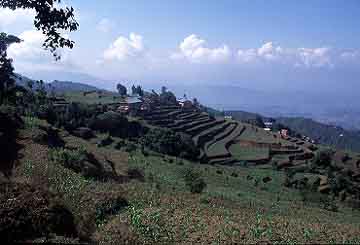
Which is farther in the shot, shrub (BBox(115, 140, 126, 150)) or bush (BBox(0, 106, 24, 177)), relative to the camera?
shrub (BBox(115, 140, 126, 150))

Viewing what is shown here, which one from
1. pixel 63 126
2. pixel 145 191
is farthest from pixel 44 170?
pixel 63 126

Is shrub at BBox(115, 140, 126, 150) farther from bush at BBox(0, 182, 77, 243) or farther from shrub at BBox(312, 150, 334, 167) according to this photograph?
bush at BBox(0, 182, 77, 243)

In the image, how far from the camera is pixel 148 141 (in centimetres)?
5403

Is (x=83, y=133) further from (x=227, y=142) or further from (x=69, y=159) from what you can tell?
(x=227, y=142)

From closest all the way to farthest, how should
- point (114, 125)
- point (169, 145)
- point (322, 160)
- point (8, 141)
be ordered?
point (8, 141)
point (169, 145)
point (114, 125)
point (322, 160)

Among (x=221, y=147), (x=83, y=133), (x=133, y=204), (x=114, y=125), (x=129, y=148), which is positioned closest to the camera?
(x=133, y=204)

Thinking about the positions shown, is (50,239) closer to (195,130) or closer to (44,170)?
(44,170)

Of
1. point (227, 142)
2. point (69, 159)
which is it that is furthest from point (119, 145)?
point (227, 142)

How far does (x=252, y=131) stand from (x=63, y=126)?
4858 cm

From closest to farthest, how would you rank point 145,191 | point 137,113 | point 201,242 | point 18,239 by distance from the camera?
point 18,239
point 201,242
point 145,191
point 137,113

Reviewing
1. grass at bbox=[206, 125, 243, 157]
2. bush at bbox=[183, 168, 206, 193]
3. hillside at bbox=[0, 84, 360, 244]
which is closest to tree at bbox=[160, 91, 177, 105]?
grass at bbox=[206, 125, 243, 157]

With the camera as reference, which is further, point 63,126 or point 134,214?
point 63,126

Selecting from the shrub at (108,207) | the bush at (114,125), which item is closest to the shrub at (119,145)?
the bush at (114,125)

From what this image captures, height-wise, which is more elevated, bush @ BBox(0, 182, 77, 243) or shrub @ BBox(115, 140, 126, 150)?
bush @ BBox(0, 182, 77, 243)
